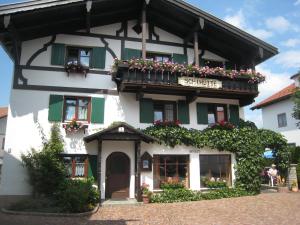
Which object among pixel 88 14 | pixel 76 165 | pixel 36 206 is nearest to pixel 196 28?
pixel 88 14

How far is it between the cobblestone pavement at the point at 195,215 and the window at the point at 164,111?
4.51 meters

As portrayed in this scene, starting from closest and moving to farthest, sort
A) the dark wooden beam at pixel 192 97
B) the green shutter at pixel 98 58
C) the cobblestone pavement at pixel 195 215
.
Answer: the cobblestone pavement at pixel 195 215 → the dark wooden beam at pixel 192 97 → the green shutter at pixel 98 58

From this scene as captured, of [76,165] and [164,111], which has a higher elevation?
[164,111]

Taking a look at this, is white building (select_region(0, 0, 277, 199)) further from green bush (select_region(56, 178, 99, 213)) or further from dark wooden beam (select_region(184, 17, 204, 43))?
green bush (select_region(56, 178, 99, 213))

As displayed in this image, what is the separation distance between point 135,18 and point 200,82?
16.9 ft

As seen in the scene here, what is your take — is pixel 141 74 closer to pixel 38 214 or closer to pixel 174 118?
pixel 174 118

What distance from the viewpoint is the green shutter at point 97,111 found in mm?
14914

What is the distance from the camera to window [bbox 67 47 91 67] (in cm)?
1570

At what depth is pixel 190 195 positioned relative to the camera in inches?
576

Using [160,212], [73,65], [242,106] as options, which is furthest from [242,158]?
[73,65]

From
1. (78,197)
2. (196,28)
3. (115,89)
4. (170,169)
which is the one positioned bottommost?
(78,197)

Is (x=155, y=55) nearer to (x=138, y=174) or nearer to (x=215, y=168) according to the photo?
(x=138, y=174)

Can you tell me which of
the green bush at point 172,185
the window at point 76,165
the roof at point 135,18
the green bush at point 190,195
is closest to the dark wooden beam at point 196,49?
the roof at point 135,18

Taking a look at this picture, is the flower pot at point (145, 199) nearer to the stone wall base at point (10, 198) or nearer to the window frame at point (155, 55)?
the stone wall base at point (10, 198)
